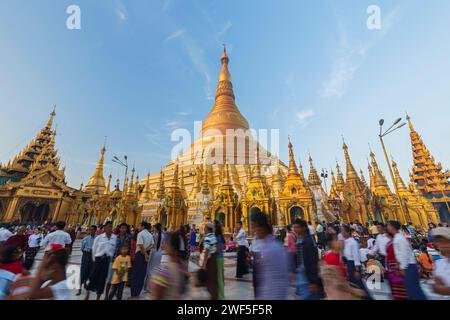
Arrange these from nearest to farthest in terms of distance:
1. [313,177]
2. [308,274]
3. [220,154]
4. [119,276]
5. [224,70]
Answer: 1. [308,274]
2. [119,276]
3. [313,177]
4. [220,154]
5. [224,70]

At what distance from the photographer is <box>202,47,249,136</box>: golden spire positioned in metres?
43.0

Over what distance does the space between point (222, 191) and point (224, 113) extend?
90.6ft

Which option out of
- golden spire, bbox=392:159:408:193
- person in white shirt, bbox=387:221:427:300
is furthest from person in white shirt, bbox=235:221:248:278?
golden spire, bbox=392:159:408:193

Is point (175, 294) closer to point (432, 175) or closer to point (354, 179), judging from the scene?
point (354, 179)

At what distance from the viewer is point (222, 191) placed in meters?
20.2

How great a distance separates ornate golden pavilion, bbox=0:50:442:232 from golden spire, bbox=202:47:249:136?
0.77 feet

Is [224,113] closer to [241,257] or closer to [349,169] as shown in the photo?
[349,169]

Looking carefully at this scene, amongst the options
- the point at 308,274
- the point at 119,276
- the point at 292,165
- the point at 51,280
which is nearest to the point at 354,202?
the point at 292,165

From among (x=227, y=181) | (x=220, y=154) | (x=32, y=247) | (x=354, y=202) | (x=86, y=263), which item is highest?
(x=220, y=154)

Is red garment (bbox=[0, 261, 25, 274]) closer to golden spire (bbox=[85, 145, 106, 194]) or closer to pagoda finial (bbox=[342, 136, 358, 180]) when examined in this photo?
pagoda finial (bbox=[342, 136, 358, 180])

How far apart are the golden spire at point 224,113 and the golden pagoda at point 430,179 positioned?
2965 cm

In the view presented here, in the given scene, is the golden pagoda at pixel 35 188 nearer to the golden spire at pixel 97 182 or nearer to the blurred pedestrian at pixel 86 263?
the golden spire at pixel 97 182
